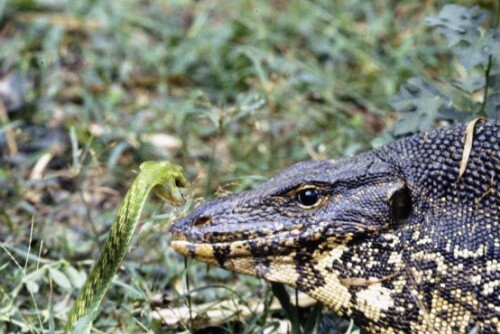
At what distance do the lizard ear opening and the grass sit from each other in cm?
78

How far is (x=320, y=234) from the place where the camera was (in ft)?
11.3

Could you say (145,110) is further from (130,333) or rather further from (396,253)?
(396,253)

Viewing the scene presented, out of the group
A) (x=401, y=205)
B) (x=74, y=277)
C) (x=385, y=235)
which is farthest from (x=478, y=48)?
(x=74, y=277)

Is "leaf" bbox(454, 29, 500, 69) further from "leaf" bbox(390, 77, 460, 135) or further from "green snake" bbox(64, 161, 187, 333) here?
"green snake" bbox(64, 161, 187, 333)

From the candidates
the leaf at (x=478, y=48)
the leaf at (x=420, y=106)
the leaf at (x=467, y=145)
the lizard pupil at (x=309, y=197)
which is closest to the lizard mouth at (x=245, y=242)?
the lizard pupil at (x=309, y=197)

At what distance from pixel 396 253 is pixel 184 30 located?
13.7 ft

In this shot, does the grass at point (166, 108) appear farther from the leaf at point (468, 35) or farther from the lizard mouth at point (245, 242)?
the leaf at point (468, 35)

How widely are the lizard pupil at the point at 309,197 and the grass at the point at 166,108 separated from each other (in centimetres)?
68

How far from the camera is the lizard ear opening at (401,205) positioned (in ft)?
11.3

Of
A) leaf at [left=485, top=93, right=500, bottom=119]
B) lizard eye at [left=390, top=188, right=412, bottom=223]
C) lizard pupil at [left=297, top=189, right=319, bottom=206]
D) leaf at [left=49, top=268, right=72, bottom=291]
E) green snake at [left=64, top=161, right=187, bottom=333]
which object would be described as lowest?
leaf at [left=49, top=268, right=72, bottom=291]

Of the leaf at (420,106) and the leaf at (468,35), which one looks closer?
the leaf at (468,35)

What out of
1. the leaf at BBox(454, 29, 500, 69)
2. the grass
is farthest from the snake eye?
the leaf at BBox(454, 29, 500, 69)

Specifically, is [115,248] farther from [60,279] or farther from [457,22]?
[457,22]

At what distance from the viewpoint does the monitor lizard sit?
11.0ft
